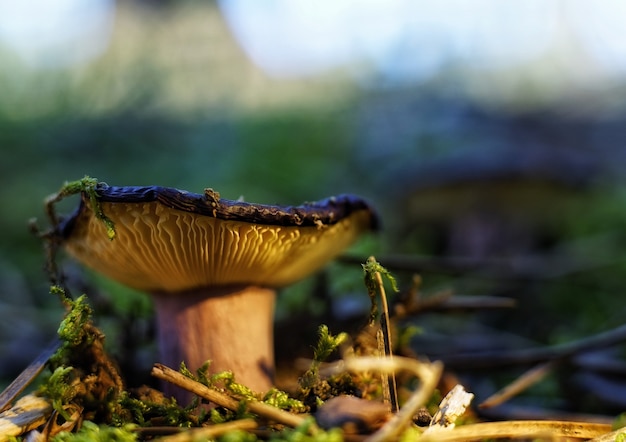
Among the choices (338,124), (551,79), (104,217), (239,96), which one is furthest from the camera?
(551,79)

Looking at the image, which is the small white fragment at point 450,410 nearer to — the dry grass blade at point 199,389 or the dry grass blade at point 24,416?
the dry grass blade at point 199,389

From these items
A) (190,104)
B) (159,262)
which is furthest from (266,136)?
(159,262)

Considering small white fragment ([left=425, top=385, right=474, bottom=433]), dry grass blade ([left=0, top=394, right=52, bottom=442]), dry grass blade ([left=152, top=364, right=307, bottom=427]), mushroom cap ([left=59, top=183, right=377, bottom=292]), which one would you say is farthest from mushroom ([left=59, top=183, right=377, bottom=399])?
small white fragment ([left=425, top=385, right=474, bottom=433])

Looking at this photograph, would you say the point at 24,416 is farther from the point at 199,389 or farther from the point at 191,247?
the point at 191,247

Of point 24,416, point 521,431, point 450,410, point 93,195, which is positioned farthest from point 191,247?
point 521,431

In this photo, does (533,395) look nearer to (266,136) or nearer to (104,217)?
(104,217)

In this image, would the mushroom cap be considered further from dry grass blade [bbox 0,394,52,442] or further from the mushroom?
dry grass blade [bbox 0,394,52,442]

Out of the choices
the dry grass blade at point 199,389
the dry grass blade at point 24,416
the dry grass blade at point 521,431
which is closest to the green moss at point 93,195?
the dry grass blade at point 199,389

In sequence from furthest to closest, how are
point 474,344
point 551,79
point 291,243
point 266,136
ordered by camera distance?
point 551,79 < point 266,136 < point 474,344 < point 291,243
